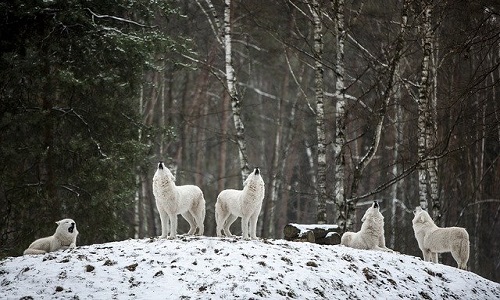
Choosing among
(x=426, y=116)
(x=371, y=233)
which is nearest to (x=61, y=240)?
(x=371, y=233)

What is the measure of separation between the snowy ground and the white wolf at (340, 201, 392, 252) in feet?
3.57

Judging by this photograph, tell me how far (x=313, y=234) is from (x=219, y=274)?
520 cm

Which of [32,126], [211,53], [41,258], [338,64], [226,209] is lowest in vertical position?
[41,258]

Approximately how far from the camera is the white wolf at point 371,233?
45.7ft

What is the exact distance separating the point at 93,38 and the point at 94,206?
502cm

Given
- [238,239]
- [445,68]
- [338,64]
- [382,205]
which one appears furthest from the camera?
[382,205]

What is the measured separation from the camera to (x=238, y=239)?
1239cm

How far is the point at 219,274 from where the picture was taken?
10773 millimetres

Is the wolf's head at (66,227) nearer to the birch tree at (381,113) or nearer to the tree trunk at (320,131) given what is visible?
the tree trunk at (320,131)

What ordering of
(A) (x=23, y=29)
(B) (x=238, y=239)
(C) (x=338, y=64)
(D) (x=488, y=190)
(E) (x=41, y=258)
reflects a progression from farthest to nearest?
(D) (x=488, y=190), (A) (x=23, y=29), (C) (x=338, y=64), (B) (x=238, y=239), (E) (x=41, y=258)

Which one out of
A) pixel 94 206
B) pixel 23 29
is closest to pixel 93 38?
pixel 23 29

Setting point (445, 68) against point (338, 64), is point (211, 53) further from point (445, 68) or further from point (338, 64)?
point (338, 64)

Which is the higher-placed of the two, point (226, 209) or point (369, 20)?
point (369, 20)

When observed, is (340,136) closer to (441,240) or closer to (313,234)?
(313,234)
